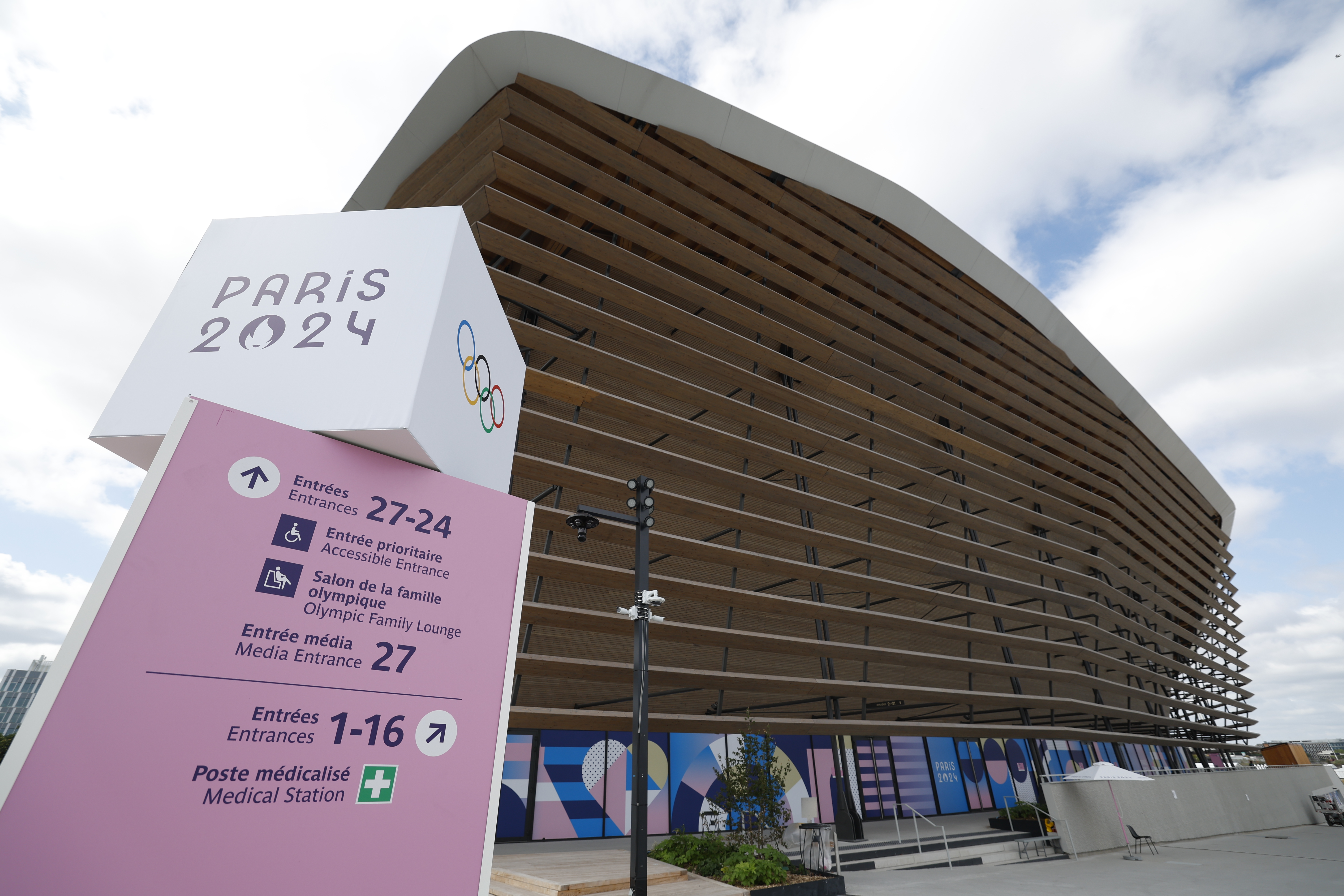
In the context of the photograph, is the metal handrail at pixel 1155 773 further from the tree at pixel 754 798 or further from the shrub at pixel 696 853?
the shrub at pixel 696 853

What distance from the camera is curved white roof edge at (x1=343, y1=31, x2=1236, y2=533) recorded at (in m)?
17.0

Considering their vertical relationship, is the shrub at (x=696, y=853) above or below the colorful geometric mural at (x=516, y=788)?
below

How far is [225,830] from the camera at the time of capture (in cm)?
190

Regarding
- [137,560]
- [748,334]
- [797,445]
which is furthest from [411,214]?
[748,334]

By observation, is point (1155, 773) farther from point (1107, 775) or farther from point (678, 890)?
point (678, 890)

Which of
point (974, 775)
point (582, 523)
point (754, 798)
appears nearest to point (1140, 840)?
point (974, 775)

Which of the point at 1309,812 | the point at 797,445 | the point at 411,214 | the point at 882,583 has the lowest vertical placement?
the point at 1309,812

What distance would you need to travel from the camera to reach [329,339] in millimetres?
2516

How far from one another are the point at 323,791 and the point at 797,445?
18483mm

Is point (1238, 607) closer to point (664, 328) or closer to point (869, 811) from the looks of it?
point (869, 811)

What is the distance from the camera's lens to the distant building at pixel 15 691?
133 meters

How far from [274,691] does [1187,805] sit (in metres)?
31.4

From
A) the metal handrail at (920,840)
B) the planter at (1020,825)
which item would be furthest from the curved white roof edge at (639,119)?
the planter at (1020,825)

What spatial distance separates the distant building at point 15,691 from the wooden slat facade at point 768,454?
174 m
